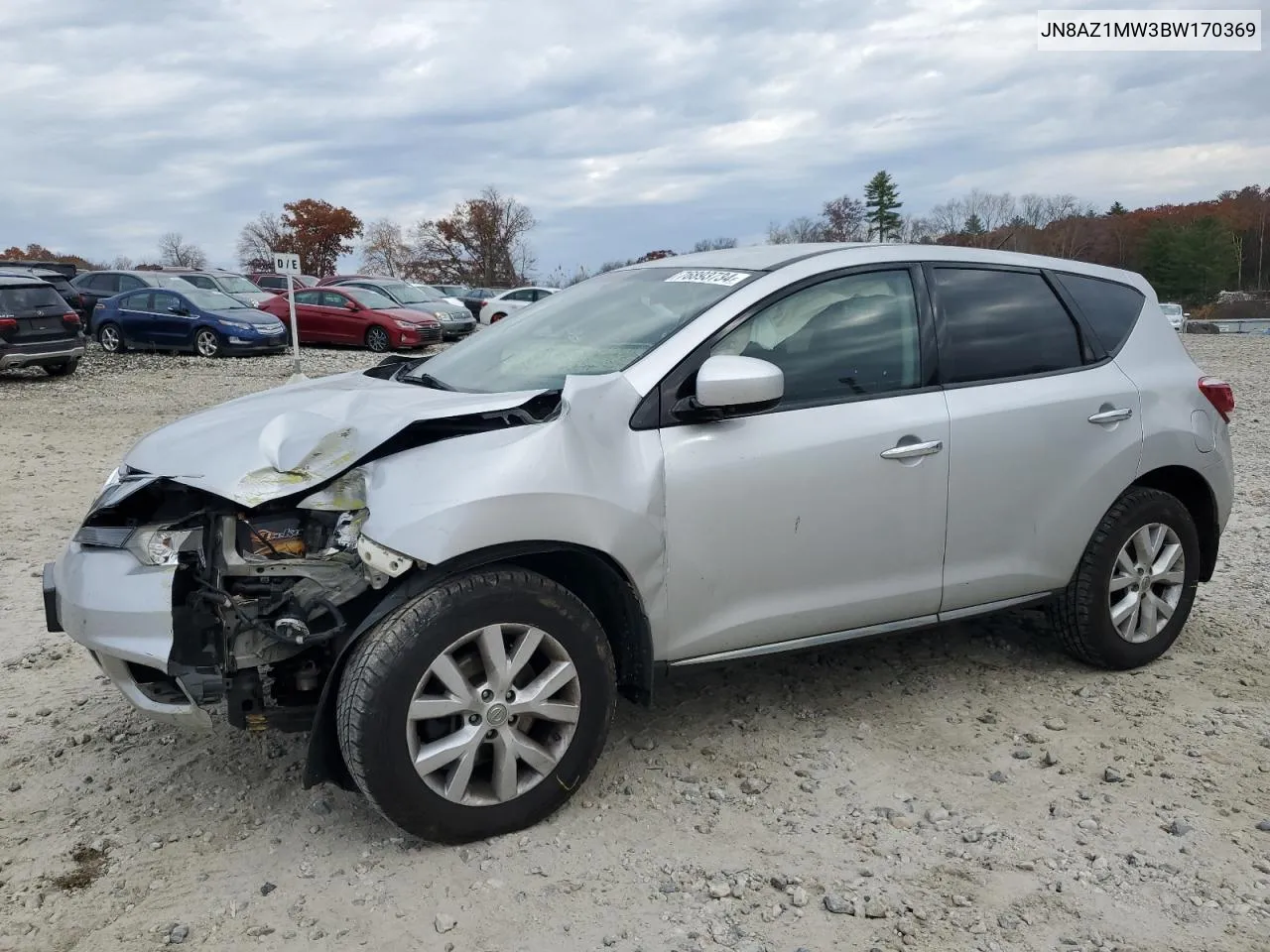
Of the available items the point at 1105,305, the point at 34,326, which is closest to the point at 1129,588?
the point at 1105,305

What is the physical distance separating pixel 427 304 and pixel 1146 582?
20.7 m

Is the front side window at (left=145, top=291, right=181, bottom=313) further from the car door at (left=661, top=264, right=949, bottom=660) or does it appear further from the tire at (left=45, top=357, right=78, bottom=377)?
the car door at (left=661, top=264, right=949, bottom=660)

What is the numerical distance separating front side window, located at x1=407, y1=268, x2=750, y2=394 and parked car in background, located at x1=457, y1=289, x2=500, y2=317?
27.7 meters

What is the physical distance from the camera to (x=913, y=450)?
3.59 meters

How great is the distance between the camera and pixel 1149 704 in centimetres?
406

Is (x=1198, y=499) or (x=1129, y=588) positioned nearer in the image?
(x=1129, y=588)

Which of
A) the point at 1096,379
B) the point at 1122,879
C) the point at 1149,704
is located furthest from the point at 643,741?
the point at 1096,379

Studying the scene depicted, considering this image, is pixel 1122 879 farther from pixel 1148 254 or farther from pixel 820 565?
pixel 1148 254

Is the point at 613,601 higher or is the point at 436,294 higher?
the point at 436,294

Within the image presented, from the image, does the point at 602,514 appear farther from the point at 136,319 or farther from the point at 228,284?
the point at 228,284

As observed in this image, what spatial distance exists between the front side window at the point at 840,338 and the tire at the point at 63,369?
15.7 metres

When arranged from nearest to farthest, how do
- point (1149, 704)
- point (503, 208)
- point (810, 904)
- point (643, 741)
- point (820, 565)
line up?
point (810, 904) < point (820, 565) < point (643, 741) < point (1149, 704) < point (503, 208)

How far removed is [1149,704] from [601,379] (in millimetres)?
2576

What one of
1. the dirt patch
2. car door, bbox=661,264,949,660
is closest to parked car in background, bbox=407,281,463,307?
car door, bbox=661,264,949,660
